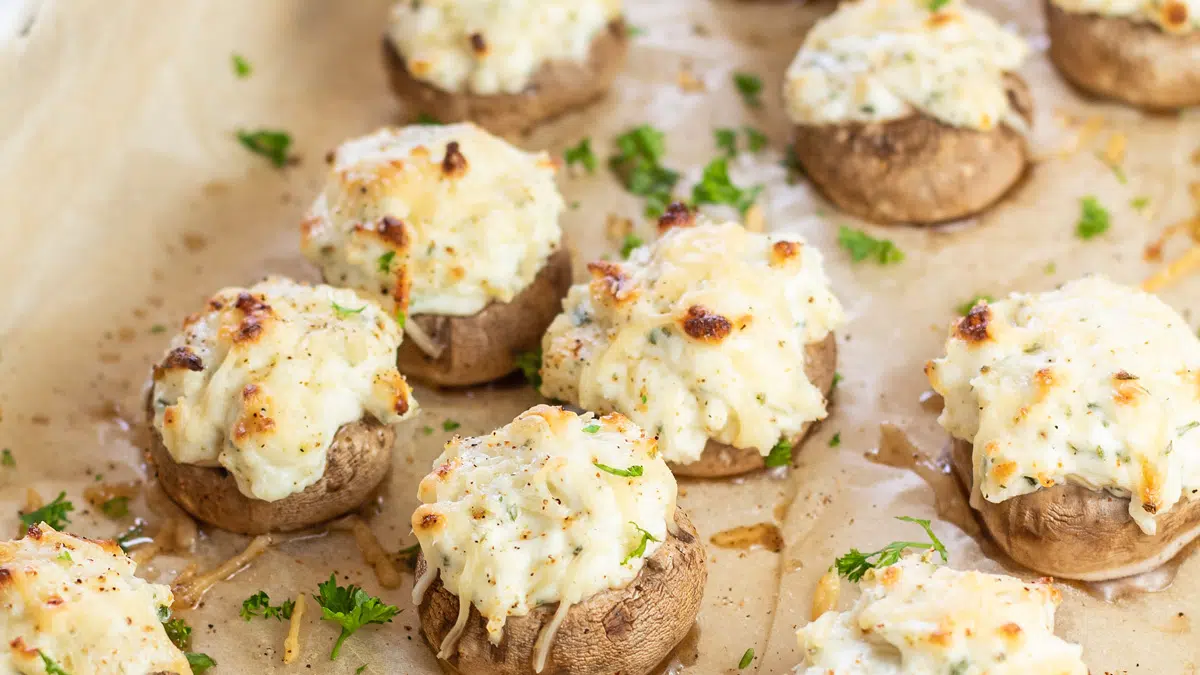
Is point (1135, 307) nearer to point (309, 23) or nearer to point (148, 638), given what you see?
point (148, 638)

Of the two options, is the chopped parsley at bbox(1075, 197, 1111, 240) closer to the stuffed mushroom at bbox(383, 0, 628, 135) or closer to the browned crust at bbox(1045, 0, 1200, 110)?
the browned crust at bbox(1045, 0, 1200, 110)

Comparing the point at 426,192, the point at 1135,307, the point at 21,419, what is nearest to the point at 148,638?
the point at 21,419

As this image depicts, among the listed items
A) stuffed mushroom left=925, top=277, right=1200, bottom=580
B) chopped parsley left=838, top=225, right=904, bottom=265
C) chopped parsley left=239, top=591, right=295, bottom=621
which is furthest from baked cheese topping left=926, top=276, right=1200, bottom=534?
chopped parsley left=239, top=591, right=295, bottom=621

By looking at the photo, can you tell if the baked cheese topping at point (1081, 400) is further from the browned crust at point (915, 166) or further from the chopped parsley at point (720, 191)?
the chopped parsley at point (720, 191)

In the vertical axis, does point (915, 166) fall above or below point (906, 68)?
below

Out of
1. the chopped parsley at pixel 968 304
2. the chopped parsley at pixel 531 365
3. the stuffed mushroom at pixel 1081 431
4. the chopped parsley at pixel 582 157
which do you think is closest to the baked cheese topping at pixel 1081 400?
the stuffed mushroom at pixel 1081 431

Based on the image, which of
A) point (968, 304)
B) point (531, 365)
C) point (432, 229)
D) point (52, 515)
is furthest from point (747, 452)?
point (52, 515)

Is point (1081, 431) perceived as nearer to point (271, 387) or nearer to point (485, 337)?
point (485, 337)
